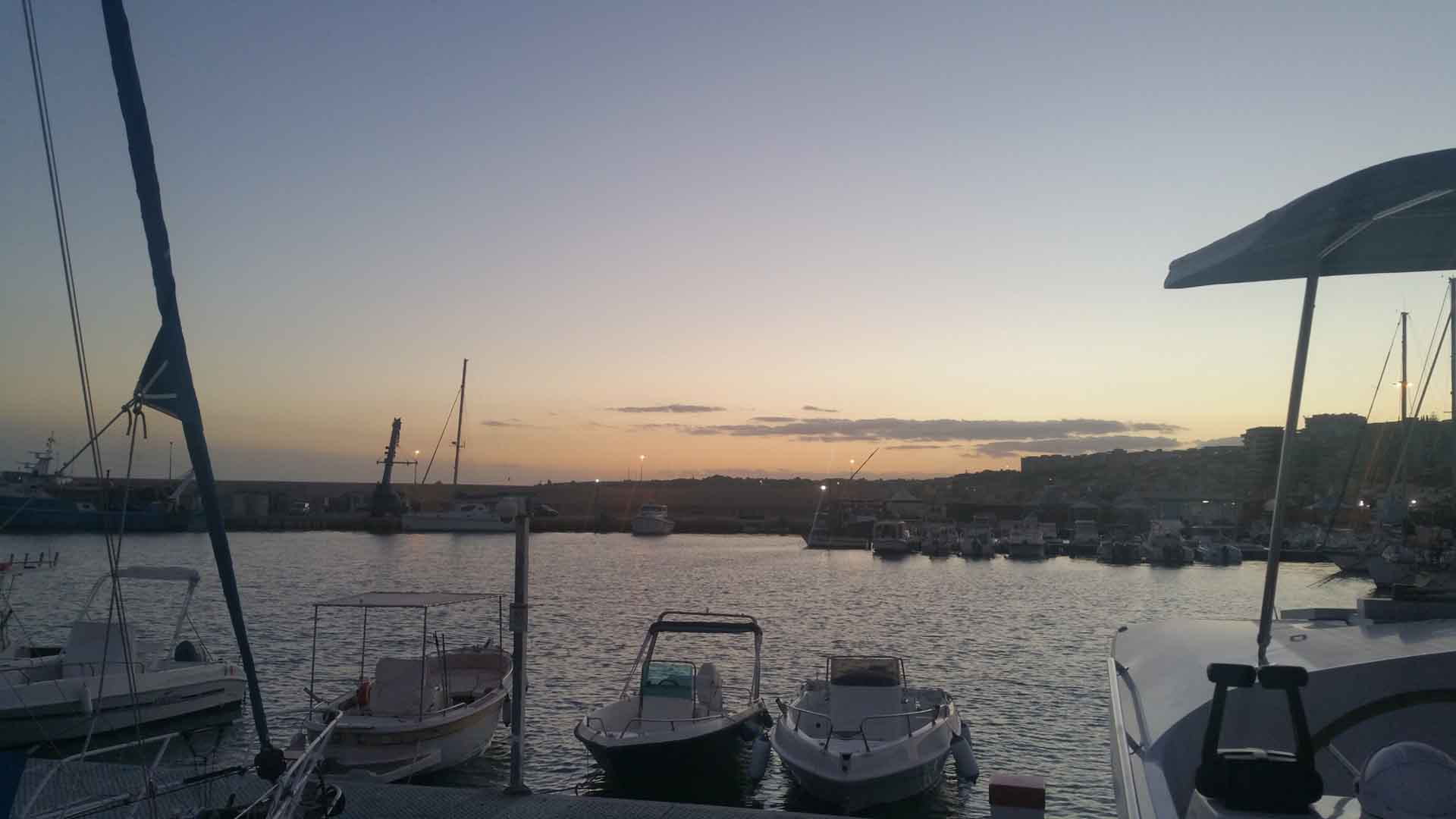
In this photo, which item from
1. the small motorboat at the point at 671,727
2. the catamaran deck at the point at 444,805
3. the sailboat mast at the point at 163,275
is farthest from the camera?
the small motorboat at the point at 671,727

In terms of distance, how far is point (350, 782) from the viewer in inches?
453

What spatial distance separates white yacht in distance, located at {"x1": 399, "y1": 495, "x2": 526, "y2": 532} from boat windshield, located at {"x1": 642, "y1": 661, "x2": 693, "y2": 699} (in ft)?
386

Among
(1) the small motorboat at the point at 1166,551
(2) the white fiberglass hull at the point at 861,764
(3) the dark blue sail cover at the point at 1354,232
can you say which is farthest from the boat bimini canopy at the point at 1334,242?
(1) the small motorboat at the point at 1166,551

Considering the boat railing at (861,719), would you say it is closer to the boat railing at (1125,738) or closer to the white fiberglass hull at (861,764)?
the white fiberglass hull at (861,764)

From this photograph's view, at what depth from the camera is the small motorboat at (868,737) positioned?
52.1 ft

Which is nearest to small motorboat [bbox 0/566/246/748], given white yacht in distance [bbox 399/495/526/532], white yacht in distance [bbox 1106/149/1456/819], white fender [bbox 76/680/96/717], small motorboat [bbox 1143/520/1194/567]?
white fender [bbox 76/680/96/717]

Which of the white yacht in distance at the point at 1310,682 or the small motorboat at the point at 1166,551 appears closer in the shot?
the white yacht in distance at the point at 1310,682

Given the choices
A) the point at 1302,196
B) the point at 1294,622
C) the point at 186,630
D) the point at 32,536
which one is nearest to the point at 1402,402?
the point at 1294,622

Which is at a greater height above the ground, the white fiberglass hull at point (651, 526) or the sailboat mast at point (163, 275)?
the sailboat mast at point (163, 275)

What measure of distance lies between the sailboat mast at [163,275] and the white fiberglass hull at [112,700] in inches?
535

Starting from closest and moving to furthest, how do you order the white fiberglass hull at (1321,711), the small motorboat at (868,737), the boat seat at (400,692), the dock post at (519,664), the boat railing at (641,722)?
the white fiberglass hull at (1321,711) < the dock post at (519,664) < the small motorboat at (868,737) < the boat railing at (641,722) < the boat seat at (400,692)

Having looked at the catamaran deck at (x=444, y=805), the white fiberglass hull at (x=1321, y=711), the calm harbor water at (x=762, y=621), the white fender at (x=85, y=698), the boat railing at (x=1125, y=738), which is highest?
the white fiberglass hull at (x=1321, y=711)

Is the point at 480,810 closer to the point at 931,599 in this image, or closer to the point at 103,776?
the point at 103,776

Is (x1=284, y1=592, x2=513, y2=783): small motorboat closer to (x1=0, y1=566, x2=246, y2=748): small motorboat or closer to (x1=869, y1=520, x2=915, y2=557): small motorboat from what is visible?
(x1=0, y1=566, x2=246, y2=748): small motorboat
